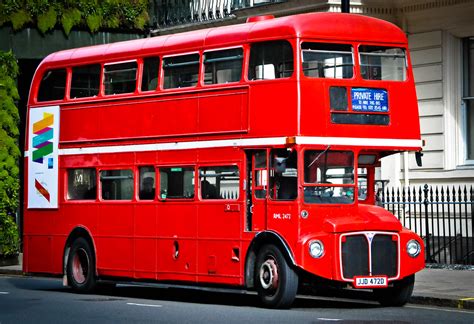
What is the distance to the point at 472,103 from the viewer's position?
2691 centimetres

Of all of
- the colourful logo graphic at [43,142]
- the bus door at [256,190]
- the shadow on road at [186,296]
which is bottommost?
the shadow on road at [186,296]

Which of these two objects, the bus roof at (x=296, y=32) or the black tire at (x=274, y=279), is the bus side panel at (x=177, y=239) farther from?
the bus roof at (x=296, y=32)

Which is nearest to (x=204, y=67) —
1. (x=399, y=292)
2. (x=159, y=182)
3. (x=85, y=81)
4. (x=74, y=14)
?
(x=159, y=182)

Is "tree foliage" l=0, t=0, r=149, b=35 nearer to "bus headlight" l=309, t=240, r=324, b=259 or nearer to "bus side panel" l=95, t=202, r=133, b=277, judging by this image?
"bus side panel" l=95, t=202, r=133, b=277

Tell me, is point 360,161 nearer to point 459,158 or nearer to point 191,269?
point 191,269

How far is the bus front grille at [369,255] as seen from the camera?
18766mm

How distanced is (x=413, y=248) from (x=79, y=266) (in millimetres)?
7132

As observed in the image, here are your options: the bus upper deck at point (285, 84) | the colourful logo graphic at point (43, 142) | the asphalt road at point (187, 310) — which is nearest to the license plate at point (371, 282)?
the asphalt road at point (187, 310)

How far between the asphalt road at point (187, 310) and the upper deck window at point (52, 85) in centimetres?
363

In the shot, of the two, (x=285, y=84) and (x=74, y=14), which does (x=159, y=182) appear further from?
(x=74, y=14)

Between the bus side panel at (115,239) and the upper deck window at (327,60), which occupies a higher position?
the upper deck window at (327,60)

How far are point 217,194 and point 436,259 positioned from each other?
738 cm

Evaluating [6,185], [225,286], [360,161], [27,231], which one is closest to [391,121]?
[360,161]

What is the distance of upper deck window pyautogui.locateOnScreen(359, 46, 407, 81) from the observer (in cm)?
1973
